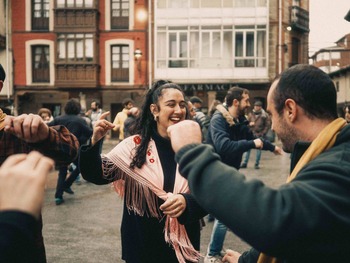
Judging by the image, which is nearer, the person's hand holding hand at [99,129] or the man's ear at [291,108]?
the man's ear at [291,108]

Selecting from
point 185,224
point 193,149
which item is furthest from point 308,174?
point 185,224

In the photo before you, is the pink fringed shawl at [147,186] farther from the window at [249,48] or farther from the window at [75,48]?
the window at [75,48]

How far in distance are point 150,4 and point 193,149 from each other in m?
25.2

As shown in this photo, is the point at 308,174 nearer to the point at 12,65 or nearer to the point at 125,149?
the point at 125,149

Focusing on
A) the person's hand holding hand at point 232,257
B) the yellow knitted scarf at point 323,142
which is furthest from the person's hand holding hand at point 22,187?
the person's hand holding hand at point 232,257

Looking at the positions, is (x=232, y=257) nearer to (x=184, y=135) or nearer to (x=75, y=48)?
(x=184, y=135)

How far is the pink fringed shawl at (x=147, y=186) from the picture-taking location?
2881mm

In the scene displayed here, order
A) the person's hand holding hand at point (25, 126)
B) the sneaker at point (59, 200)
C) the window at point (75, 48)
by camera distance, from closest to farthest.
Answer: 1. the person's hand holding hand at point (25, 126)
2. the sneaker at point (59, 200)
3. the window at point (75, 48)

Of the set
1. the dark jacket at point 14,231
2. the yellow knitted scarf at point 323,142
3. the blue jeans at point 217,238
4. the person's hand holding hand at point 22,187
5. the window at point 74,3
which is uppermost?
the window at point 74,3

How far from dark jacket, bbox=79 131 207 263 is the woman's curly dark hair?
151 millimetres

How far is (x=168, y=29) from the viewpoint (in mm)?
24859

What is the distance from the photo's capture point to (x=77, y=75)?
25.3 meters

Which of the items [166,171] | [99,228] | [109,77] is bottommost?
[99,228]

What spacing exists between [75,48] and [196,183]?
83.1 ft
